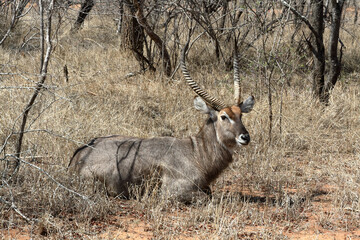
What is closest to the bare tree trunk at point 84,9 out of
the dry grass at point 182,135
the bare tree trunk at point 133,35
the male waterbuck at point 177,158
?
the bare tree trunk at point 133,35

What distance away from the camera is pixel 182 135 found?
8.71m

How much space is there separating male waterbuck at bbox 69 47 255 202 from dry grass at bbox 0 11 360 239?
0.88 feet

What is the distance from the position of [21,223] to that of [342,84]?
9.23 m

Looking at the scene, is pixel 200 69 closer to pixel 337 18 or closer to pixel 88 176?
pixel 337 18

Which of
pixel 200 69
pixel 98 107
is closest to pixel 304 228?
pixel 98 107

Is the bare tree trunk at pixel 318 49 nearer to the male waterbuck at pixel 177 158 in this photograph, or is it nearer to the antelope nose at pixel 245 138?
the male waterbuck at pixel 177 158

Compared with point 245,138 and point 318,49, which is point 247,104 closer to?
point 245,138

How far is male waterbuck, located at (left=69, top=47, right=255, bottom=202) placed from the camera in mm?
6176

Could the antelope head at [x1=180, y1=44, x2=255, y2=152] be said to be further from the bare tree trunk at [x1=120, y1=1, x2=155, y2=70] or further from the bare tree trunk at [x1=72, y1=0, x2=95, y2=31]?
the bare tree trunk at [x1=120, y1=1, x2=155, y2=70]

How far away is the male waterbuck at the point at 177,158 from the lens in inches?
243

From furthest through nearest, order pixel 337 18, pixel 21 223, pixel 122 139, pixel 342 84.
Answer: pixel 342 84
pixel 337 18
pixel 122 139
pixel 21 223

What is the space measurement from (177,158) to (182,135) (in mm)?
2330

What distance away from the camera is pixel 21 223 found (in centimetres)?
510

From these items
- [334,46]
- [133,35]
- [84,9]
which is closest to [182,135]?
[84,9]
